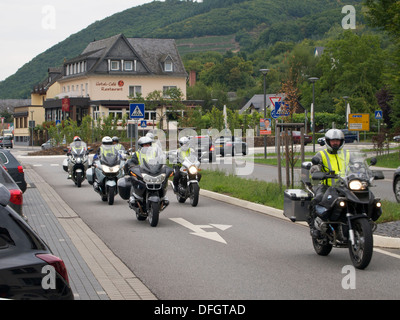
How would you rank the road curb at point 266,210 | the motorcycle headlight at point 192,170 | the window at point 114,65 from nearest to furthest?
the road curb at point 266,210 < the motorcycle headlight at point 192,170 < the window at point 114,65

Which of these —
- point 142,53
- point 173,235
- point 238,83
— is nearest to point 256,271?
point 173,235

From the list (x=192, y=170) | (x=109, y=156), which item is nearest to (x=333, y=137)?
(x=192, y=170)

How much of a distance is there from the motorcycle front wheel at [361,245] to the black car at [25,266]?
4.55 metres

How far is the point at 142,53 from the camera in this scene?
305 ft

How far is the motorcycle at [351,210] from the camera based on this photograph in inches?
334

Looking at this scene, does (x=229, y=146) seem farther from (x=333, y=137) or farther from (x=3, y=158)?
(x=333, y=137)

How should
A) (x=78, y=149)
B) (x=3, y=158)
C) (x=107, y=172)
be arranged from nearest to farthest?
(x=107, y=172), (x=3, y=158), (x=78, y=149)

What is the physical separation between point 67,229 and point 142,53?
81.7 metres

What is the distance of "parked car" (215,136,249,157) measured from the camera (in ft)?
154

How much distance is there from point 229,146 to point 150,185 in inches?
1333

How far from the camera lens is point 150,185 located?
43.5 ft

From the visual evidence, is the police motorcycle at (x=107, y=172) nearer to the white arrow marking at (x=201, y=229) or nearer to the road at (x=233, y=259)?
the road at (x=233, y=259)

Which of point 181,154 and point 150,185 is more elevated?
point 181,154

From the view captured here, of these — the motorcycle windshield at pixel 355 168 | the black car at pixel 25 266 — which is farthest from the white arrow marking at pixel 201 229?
the black car at pixel 25 266
